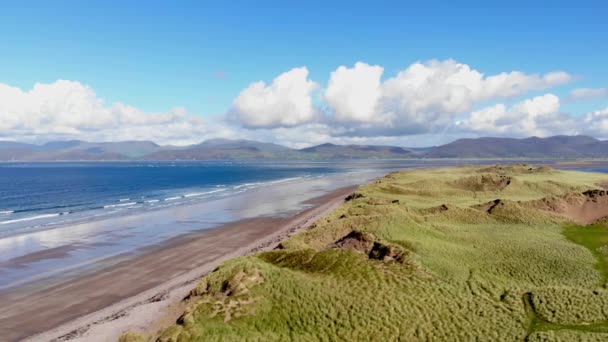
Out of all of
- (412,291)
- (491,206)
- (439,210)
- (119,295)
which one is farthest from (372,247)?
(491,206)

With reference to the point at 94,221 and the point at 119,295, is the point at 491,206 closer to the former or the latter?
the point at 119,295

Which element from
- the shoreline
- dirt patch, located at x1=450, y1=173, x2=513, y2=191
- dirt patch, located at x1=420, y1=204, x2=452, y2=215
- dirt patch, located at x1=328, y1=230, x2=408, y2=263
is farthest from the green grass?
dirt patch, located at x1=450, y1=173, x2=513, y2=191

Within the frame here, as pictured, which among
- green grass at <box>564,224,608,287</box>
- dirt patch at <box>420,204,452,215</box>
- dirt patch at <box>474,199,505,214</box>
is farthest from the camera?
dirt patch at <box>420,204,452,215</box>

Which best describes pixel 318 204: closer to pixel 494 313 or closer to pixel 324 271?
pixel 324 271

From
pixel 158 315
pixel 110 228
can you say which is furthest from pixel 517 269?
pixel 110 228

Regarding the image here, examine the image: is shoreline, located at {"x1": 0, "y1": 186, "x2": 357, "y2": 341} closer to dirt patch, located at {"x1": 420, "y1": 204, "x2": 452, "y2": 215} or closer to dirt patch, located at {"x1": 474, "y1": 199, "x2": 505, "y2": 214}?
dirt patch, located at {"x1": 420, "y1": 204, "x2": 452, "y2": 215}

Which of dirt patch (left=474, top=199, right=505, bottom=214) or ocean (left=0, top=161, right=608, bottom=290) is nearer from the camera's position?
ocean (left=0, top=161, right=608, bottom=290)
